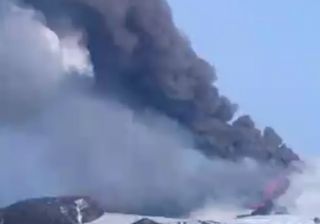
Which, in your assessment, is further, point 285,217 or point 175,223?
point 285,217

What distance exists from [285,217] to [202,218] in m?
8.86

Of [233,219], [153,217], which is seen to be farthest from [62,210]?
[233,219]

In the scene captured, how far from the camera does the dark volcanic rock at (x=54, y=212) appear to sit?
96562 mm

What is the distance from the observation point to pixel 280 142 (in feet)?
338

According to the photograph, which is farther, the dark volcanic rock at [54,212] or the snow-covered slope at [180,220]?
the dark volcanic rock at [54,212]

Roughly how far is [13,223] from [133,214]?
12.4 meters

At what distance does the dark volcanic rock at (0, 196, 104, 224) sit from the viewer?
9656 centimetres

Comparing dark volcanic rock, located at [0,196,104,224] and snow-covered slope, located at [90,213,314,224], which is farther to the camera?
dark volcanic rock, located at [0,196,104,224]

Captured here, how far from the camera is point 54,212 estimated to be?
96562 mm

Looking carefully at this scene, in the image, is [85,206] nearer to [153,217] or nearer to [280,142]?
[153,217]

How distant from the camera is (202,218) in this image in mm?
100062

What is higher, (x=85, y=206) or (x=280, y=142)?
(x=280, y=142)

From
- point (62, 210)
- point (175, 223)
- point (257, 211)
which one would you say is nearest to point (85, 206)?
point (62, 210)

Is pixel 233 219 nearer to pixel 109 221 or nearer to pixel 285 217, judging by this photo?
pixel 285 217
